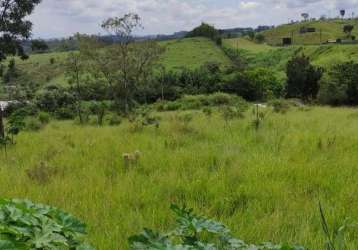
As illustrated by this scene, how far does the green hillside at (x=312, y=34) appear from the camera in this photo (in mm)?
100000

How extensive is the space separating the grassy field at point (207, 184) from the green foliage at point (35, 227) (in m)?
0.83

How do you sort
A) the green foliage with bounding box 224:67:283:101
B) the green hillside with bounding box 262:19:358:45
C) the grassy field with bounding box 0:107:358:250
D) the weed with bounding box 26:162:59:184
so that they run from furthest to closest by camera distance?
1. the green hillside with bounding box 262:19:358:45
2. the green foliage with bounding box 224:67:283:101
3. the weed with bounding box 26:162:59:184
4. the grassy field with bounding box 0:107:358:250

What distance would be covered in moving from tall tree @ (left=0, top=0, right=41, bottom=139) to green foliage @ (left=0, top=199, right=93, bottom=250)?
1239 centimetres

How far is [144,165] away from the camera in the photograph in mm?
5020

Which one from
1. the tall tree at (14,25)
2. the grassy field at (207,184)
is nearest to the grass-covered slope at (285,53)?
the tall tree at (14,25)

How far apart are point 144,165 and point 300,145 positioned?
2.32 m

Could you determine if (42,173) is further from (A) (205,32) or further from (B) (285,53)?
(A) (205,32)

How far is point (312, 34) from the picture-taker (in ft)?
338

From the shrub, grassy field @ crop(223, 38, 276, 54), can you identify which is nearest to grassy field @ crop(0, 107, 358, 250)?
the shrub

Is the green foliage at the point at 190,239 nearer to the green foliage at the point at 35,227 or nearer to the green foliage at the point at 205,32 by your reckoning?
the green foliage at the point at 35,227

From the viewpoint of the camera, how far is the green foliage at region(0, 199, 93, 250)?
1.60 meters

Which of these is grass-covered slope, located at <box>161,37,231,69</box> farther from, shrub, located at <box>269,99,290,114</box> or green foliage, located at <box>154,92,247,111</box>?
shrub, located at <box>269,99,290,114</box>

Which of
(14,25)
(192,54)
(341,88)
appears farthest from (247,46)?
(14,25)

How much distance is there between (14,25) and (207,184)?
11.7 metres
